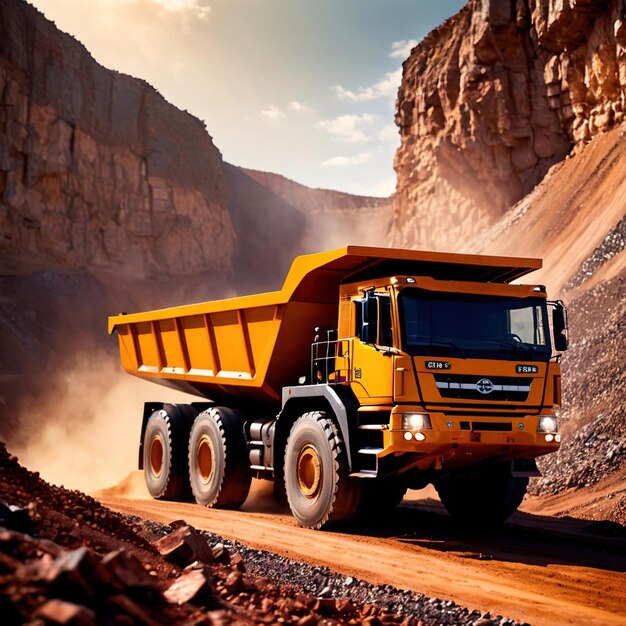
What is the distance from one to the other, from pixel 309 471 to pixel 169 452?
4226 mm

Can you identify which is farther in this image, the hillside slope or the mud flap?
the hillside slope

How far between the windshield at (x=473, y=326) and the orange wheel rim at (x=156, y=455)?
6754mm

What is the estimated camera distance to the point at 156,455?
48.0ft

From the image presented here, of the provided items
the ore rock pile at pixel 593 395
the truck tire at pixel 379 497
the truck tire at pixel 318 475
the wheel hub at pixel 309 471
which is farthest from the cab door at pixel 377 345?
the ore rock pile at pixel 593 395

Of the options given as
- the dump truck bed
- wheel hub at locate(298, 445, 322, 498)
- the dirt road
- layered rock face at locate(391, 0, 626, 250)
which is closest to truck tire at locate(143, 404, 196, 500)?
the dump truck bed

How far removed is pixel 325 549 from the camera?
29.0 ft

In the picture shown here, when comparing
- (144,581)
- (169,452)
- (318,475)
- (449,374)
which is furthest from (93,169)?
(144,581)

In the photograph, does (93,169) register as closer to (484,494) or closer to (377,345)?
(484,494)

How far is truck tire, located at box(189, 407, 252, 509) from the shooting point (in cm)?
1243

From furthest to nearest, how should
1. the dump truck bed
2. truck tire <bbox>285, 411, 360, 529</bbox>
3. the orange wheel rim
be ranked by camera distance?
the orange wheel rim, the dump truck bed, truck tire <bbox>285, 411, 360, 529</bbox>

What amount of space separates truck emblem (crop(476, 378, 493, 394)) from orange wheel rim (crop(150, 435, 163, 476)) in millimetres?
7049

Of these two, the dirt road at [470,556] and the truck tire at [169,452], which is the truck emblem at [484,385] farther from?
the truck tire at [169,452]

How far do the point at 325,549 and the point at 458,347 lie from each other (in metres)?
2.76

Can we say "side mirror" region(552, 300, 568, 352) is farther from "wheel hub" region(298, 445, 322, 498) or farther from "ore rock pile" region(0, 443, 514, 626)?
"ore rock pile" region(0, 443, 514, 626)
